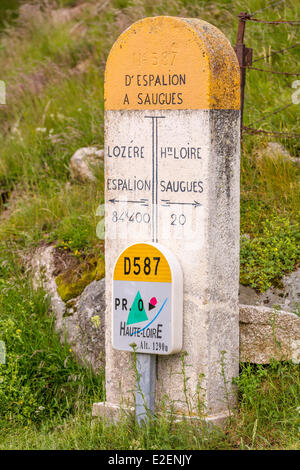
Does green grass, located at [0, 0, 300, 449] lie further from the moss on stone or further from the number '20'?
the number '20'

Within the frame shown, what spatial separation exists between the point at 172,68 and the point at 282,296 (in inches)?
65.2

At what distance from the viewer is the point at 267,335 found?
420 cm

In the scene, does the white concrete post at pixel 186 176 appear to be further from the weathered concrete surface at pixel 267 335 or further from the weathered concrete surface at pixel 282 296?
the weathered concrete surface at pixel 282 296

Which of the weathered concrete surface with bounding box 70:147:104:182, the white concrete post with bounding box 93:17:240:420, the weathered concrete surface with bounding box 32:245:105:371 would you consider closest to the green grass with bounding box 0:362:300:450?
the white concrete post with bounding box 93:17:240:420

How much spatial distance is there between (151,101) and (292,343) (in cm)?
164

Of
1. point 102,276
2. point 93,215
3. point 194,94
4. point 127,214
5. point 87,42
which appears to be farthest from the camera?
point 87,42

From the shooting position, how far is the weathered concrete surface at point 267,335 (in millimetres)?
4113

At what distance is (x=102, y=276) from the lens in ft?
17.0

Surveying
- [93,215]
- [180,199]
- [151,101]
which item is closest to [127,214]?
[180,199]

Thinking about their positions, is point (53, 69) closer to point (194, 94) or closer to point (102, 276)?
point (102, 276)

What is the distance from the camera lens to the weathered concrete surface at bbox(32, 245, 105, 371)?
4.90 metres

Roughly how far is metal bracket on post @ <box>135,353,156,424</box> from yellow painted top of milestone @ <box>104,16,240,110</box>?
145 centimetres

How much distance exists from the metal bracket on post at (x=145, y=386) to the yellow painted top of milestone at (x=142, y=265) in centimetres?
45

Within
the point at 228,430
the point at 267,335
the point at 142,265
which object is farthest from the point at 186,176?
the point at 228,430
